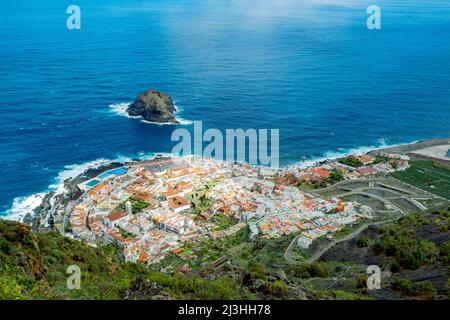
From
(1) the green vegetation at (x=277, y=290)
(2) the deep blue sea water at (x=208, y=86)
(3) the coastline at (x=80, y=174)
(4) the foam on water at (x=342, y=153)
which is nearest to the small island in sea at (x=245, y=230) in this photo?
(1) the green vegetation at (x=277, y=290)

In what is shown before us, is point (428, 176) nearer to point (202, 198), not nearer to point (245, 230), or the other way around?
point (245, 230)

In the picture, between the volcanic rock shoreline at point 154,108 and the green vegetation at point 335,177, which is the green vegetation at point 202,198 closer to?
the green vegetation at point 335,177

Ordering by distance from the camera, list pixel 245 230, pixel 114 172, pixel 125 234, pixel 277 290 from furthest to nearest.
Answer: pixel 114 172
pixel 245 230
pixel 125 234
pixel 277 290

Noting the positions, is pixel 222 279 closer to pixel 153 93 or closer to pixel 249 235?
pixel 249 235

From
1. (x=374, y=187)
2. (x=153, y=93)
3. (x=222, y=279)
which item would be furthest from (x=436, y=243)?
(x=153, y=93)

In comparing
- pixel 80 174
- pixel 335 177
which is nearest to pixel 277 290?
pixel 335 177

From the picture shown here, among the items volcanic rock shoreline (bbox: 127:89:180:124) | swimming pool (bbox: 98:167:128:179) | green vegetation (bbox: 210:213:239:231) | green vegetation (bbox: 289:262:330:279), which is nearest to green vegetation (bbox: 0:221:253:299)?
green vegetation (bbox: 289:262:330:279)
